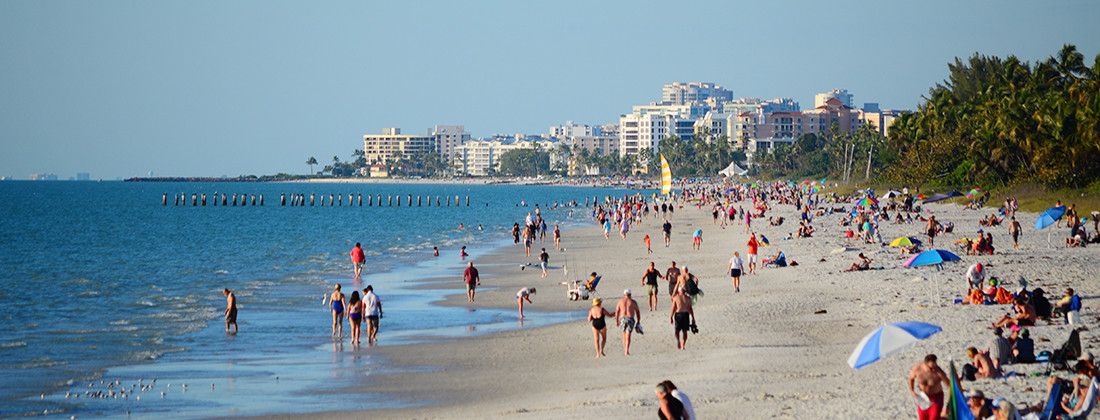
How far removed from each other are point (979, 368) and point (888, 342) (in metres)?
2.69

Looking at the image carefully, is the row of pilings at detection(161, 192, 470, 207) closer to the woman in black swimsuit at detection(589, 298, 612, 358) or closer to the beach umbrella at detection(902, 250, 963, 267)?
the beach umbrella at detection(902, 250, 963, 267)

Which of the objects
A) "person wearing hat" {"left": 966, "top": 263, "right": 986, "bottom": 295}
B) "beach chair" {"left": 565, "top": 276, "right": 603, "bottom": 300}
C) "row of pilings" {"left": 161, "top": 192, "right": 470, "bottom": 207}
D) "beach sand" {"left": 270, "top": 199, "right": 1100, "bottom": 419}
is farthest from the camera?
"row of pilings" {"left": 161, "top": 192, "right": 470, "bottom": 207}

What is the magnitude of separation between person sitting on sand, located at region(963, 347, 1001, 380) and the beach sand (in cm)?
13

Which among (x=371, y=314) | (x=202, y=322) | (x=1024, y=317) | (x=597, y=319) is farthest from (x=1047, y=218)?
(x=202, y=322)

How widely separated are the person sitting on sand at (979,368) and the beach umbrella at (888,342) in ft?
6.61

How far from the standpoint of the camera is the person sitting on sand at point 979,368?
12070 mm

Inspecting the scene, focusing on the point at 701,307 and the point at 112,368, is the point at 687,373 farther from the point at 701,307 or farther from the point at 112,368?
the point at 112,368

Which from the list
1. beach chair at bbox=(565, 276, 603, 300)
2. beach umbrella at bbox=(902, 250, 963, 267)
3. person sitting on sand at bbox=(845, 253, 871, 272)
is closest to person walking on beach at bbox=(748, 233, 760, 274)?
person sitting on sand at bbox=(845, 253, 871, 272)

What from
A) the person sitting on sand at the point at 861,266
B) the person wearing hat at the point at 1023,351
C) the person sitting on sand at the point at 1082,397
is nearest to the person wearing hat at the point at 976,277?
the person wearing hat at the point at 1023,351

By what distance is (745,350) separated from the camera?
15953mm

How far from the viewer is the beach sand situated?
12258 millimetres

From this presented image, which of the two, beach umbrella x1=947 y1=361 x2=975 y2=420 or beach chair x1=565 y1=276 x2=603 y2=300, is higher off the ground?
beach umbrella x1=947 y1=361 x2=975 y2=420

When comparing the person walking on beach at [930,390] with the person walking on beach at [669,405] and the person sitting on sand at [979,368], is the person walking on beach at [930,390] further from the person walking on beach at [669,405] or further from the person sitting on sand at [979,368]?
the person walking on beach at [669,405]

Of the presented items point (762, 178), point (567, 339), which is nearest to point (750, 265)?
point (567, 339)
